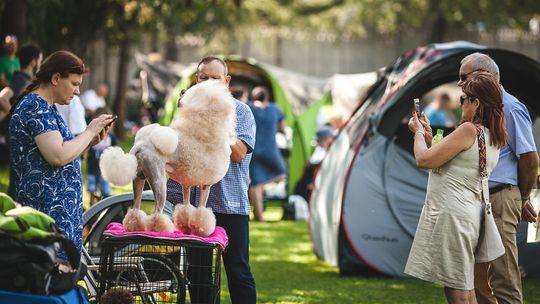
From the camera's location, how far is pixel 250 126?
510 cm

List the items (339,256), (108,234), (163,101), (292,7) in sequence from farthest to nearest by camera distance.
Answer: (292,7), (163,101), (339,256), (108,234)

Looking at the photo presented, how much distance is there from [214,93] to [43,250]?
121cm

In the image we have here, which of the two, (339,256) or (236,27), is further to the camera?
(236,27)

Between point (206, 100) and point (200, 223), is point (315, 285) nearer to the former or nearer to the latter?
point (200, 223)

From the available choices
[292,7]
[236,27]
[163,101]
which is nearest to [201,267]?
[163,101]

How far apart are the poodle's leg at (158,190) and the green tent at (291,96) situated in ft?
26.0

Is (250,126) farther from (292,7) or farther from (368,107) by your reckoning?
(292,7)

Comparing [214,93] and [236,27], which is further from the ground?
[236,27]

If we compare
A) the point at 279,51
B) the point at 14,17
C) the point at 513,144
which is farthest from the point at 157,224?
the point at 279,51

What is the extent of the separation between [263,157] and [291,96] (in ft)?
20.3

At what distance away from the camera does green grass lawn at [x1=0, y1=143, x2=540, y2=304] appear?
287 inches

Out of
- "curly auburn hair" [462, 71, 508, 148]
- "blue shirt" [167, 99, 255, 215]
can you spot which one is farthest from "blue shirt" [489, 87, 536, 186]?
"blue shirt" [167, 99, 255, 215]

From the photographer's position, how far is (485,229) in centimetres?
516

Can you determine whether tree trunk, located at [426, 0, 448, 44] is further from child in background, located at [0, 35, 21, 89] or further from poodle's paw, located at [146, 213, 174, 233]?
poodle's paw, located at [146, 213, 174, 233]
